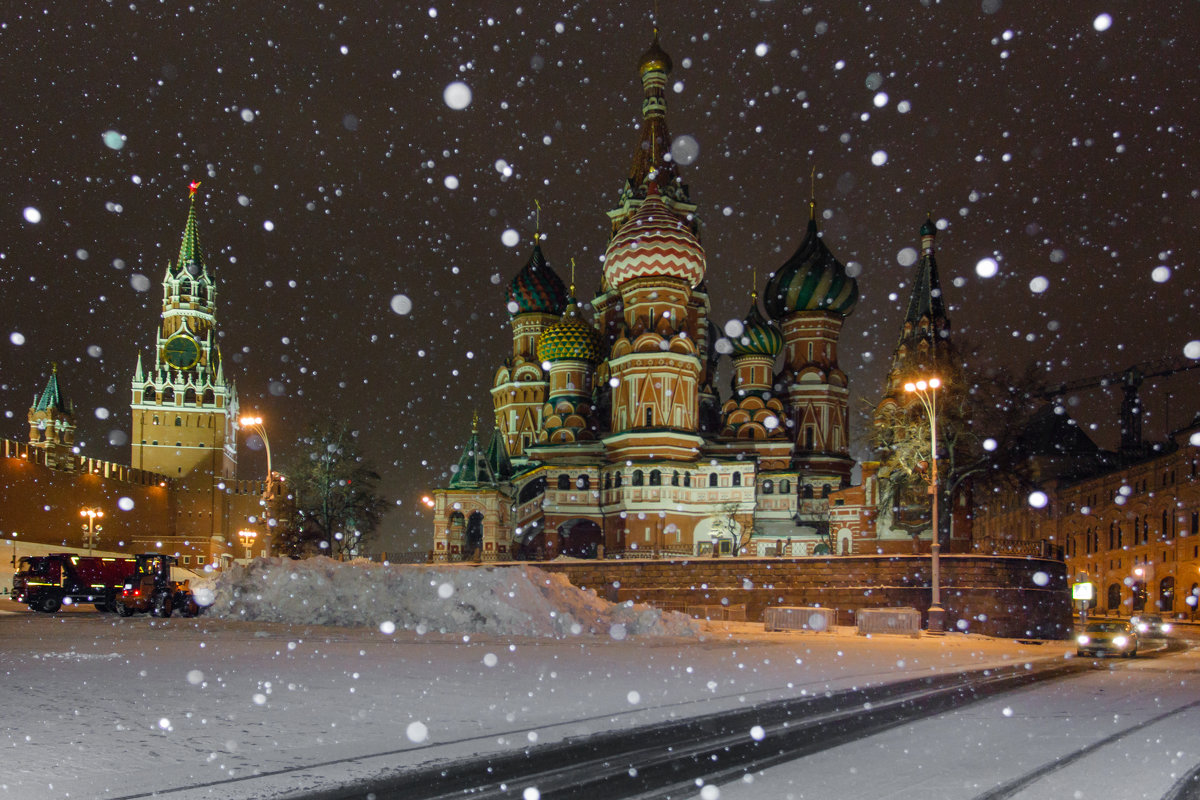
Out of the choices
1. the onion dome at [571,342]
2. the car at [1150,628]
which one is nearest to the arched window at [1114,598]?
the car at [1150,628]

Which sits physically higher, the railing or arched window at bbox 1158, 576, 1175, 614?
the railing

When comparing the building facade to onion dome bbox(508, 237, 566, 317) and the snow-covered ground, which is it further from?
the snow-covered ground

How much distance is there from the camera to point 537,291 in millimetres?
82250

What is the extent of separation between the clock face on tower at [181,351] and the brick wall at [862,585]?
9868cm

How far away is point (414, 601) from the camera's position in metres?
30.6

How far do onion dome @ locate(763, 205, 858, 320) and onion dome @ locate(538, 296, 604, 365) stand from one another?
13.0 m

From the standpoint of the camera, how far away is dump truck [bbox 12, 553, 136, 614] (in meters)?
37.3

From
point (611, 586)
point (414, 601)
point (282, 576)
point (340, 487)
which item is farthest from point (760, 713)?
point (340, 487)

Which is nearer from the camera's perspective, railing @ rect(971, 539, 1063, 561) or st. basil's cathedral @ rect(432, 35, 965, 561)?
railing @ rect(971, 539, 1063, 561)

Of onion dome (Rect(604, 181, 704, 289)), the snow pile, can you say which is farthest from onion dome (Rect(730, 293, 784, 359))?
the snow pile

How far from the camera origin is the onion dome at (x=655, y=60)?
7988 centimetres

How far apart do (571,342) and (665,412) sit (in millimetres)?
12972

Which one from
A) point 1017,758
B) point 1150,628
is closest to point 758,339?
point 1150,628

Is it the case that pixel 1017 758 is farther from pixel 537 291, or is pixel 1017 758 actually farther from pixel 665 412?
pixel 537 291
